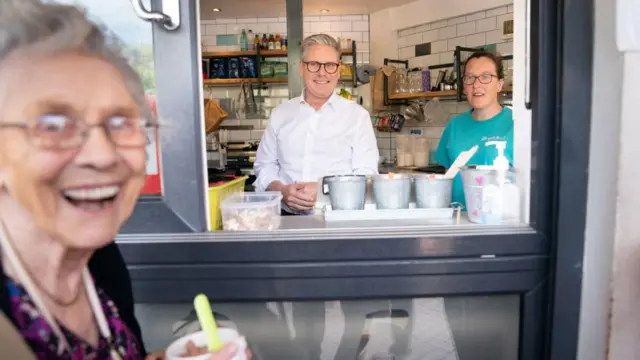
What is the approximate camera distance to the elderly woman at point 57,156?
449 millimetres

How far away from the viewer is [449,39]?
473 centimetres

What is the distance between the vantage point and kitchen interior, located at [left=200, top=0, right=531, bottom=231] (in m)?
4.51

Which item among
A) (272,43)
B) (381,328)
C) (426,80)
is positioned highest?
(272,43)

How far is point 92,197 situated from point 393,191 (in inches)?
52.8

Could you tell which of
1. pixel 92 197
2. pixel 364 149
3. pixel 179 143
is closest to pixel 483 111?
pixel 364 149

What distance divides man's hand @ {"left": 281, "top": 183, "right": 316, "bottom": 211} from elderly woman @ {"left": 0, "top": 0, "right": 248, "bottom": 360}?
5.70ft

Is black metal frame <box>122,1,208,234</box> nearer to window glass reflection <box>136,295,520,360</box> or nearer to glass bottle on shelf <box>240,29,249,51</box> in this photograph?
window glass reflection <box>136,295,520,360</box>

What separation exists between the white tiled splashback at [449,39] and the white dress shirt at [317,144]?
6.52 feet

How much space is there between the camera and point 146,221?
1433 mm

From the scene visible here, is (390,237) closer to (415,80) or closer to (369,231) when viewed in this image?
(369,231)

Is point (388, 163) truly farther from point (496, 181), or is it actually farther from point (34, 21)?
point (34, 21)

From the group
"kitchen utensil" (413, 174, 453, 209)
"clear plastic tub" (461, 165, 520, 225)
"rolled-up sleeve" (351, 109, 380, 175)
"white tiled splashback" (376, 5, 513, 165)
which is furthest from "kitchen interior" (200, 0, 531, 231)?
"clear plastic tub" (461, 165, 520, 225)

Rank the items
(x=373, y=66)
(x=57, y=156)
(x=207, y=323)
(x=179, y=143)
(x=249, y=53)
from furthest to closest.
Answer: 1. (x=249, y=53)
2. (x=373, y=66)
3. (x=179, y=143)
4. (x=207, y=323)
5. (x=57, y=156)

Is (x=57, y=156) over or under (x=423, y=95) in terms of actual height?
under
